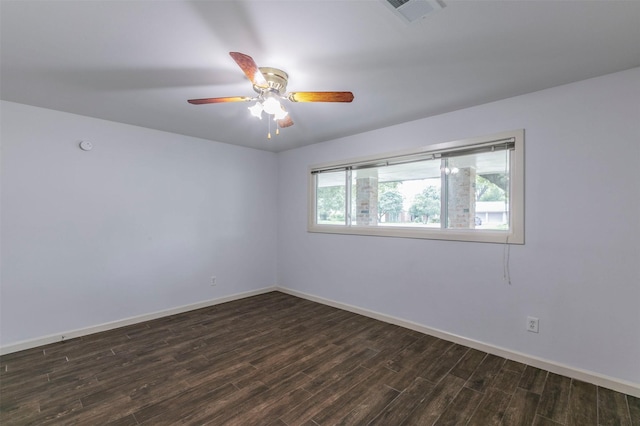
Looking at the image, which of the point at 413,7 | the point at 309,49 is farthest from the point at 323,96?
the point at 413,7

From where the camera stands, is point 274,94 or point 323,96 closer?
point 323,96

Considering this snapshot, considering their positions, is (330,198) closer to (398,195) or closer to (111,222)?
(398,195)

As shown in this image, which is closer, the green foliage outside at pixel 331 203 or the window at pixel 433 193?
the window at pixel 433 193

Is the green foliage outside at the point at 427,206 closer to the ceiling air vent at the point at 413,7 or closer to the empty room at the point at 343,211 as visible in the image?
the empty room at the point at 343,211

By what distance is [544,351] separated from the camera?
2438 millimetres

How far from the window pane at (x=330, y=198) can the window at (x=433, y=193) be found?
0.05ft

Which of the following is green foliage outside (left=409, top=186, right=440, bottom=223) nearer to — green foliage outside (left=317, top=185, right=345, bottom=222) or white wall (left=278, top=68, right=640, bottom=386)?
white wall (left=278, top=68, right=640, bottom=386)

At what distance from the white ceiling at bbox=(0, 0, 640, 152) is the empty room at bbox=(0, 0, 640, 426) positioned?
17 millimetres

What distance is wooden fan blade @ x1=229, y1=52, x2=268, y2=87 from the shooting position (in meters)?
1.52

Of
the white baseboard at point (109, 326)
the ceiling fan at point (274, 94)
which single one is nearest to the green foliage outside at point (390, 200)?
the ceiling fan at point (274, 94)

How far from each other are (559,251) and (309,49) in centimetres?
259

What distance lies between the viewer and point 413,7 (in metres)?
1.48

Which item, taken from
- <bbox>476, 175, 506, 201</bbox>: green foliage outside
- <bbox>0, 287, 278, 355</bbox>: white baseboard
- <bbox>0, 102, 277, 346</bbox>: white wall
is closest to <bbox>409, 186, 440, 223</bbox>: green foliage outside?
<bbox>476, 175, 506, 201</bbox>: green foliage outside

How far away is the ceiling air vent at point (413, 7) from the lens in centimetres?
144
